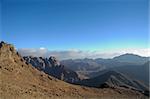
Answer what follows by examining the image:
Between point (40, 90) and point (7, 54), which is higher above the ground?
point (7, 54)

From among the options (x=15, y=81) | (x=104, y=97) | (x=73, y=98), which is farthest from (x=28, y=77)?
(x=104, y=97)

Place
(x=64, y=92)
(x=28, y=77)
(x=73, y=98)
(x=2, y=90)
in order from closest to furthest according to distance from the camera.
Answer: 1. (x=2, y=90)
2. (x=73, y=98)
3. (x=64, y=92)
4. (x=28, y=77)

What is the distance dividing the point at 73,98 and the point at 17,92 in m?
12.0

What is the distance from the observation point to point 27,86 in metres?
52.8

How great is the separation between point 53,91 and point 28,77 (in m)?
8.43

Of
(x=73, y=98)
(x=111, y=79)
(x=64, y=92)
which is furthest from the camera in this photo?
(x=111, y=79)

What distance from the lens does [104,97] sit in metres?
59.4

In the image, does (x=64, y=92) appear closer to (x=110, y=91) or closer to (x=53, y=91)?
(x=53, y=91)

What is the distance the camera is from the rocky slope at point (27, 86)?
45969 mm

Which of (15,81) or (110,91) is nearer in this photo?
(15,81)

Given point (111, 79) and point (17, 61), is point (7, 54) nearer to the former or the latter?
point (17, 61)

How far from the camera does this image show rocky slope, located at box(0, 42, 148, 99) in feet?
151

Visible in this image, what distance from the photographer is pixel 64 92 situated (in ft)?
187

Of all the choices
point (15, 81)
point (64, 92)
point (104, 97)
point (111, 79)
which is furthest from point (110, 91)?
point (111, 79)
